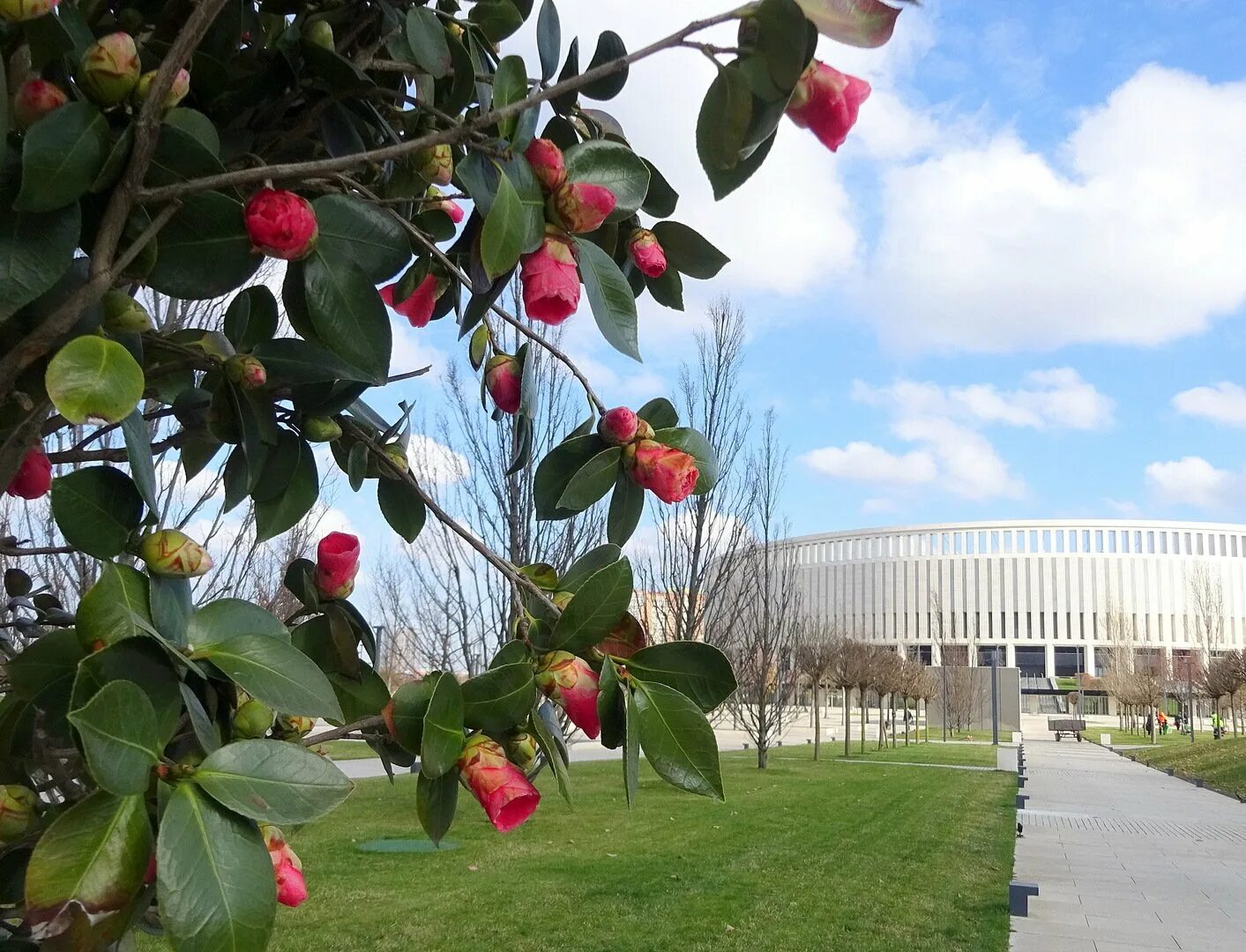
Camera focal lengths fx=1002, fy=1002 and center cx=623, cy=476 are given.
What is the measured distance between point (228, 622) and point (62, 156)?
362mm

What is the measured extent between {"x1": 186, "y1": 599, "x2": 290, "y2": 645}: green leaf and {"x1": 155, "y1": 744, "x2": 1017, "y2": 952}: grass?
20.2 feet

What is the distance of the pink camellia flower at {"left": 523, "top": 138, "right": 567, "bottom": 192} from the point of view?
944mm

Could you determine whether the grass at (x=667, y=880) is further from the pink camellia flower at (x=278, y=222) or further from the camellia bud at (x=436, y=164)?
the pink camellia flower at (x=278, y=222)

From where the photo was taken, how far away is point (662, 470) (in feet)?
3.42

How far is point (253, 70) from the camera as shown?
3.39 ft

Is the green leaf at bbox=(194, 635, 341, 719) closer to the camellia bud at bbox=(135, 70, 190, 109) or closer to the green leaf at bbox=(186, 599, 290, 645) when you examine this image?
the green leaf at bbox=(186, 599, 290, 645)

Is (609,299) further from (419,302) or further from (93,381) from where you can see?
(93,381)

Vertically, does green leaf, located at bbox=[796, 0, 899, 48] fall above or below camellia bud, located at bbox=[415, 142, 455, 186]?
below

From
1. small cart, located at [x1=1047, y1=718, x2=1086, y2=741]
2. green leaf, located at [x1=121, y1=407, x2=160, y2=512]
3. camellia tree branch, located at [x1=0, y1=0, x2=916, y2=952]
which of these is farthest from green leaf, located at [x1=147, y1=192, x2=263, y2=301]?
small cart, located at [x1=1047, y1=718, x2=1086, y2=741]

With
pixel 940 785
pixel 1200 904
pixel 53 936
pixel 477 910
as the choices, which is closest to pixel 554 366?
pixel 477 910

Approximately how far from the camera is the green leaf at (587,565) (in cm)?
104

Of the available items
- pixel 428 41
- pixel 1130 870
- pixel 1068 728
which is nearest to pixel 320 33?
pixel 428 41

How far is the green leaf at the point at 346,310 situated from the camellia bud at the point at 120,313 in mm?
152

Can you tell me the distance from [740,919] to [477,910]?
190cm
